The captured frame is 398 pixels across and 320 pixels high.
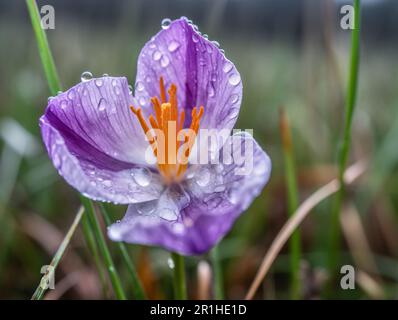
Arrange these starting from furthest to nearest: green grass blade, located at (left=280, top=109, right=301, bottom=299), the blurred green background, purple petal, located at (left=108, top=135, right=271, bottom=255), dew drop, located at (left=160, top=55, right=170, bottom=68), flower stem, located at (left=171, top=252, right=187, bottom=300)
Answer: the blurred green background
green grass blade, located at (left=280, top=109, right=301, bottom=299)
dew drop, located at (left=160, top=55, right=170, bottom=68)
flower stem, located at (left=171, top=252, right=187, bottom=300)
purple petal, located at (left=108, top=135, right=271, bottom=255)

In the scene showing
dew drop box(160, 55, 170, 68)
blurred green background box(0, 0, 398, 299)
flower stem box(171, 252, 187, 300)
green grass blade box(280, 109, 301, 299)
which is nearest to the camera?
flower stem box(171, 252, 187, 300)

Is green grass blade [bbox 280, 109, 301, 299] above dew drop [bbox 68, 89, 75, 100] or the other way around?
the other way around

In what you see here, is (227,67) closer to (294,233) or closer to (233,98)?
(233,98)

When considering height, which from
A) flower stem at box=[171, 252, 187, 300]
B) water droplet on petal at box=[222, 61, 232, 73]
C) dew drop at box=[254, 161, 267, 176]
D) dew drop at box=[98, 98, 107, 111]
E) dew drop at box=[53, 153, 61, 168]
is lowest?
flower stem at box=[171, 252, 187, 300]

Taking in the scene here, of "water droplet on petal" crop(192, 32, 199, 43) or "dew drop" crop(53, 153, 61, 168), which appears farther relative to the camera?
"water droplet on petal" crop(192, 32, 199, 43)

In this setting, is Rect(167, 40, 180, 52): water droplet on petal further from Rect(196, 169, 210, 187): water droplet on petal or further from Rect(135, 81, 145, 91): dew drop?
Rect(196, 169, 210, 187): water droplet on petal

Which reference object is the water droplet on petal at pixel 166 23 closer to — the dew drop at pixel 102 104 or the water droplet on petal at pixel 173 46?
the water droplet on petal at pixel 173 46

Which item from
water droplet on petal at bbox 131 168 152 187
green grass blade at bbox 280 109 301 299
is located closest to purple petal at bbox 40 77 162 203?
water droplet on petal at bbox 131 168 152 187

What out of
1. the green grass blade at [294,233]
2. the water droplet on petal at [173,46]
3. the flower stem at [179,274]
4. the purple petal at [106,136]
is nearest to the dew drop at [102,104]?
the purple petal at [106,136]
